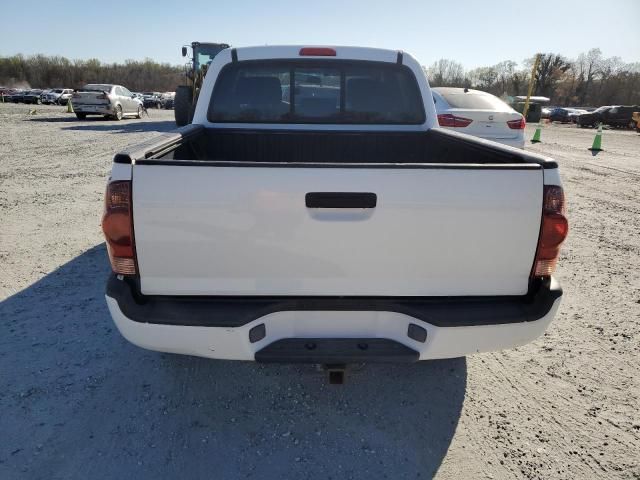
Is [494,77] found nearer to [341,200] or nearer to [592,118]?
[592,118]

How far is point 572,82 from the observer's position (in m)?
82.8

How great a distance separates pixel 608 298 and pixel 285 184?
3.86 meters

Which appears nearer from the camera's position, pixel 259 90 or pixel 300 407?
pixel 300 407

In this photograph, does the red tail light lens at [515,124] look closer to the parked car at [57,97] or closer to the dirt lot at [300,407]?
the dirt lot at [300,407]

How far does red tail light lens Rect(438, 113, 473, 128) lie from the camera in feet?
28.5

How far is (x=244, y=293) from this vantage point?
2023mm

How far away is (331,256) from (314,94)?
7.17 feet

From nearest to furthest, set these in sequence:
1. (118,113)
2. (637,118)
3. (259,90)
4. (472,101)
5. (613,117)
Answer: (259,90) < (472,101) < (118,113) < (637,118) < (613,117)

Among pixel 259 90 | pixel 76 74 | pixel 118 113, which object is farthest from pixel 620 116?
pixel 76 74

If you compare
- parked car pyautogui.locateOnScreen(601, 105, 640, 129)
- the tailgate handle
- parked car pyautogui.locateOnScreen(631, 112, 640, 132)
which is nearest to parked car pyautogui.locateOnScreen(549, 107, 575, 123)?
parked car pyautogui.locateOnScreen(601, 105, 640, 129)

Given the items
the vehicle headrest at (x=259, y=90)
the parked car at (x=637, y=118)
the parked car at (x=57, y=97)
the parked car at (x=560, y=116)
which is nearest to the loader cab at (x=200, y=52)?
the vehicle headrest at (x=259, y=90)

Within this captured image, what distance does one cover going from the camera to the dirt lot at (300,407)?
2.17 m

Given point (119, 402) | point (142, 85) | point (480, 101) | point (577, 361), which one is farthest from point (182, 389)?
point (142, 85)

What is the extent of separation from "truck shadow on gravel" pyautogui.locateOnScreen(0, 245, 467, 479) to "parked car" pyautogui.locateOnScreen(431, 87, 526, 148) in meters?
6.84
